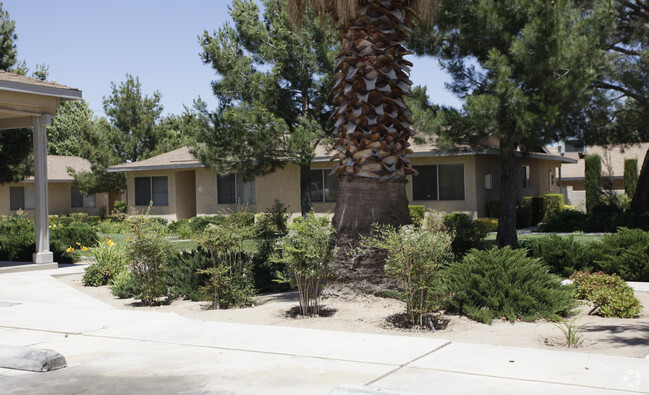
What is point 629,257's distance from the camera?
40.4 ft

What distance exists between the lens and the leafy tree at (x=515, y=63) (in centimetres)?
1432

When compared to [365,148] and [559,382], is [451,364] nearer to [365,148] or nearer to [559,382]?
[559,382]

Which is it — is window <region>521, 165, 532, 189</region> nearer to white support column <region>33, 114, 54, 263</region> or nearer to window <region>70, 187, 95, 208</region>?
white support column <region>33, 114, 54, 263</region>

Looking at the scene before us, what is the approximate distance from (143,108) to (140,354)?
3222 centimetres

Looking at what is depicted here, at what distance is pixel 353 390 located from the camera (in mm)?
5203

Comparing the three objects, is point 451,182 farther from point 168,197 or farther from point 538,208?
point 168,197

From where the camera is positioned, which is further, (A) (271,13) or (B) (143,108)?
(B) (143,108)

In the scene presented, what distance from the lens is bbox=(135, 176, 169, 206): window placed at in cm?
3106

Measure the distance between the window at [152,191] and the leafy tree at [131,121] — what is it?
17.3 ft

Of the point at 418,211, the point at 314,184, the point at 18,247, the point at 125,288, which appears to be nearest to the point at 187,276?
the point at 125,288

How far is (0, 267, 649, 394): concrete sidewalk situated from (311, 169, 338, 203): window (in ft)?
57.8

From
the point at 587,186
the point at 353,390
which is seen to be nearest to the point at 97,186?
the point at 587,186

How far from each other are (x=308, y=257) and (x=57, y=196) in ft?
108

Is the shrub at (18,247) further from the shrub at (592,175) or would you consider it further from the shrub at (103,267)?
the shrub at (592,175)
